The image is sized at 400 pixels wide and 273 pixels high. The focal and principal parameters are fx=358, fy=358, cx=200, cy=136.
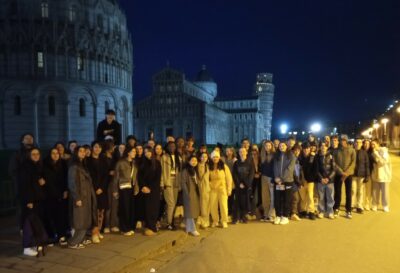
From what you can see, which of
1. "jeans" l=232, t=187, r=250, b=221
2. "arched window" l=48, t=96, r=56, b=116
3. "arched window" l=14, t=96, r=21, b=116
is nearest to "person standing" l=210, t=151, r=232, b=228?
"jeans" l=232, t=187, r=250, b=221

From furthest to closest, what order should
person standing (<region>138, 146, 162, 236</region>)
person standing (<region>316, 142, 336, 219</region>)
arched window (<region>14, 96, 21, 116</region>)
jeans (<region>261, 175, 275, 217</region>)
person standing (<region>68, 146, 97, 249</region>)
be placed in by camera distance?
arched window (<region>14, 96, 21, 116</region>) < person standing (<region>316, 142, 336, 219</region>) < jeans (<region>261, 175, 275, 217</region>) < person standing (<region>138, 146, 162, 236</region>) < person standing (<region>68, 146, 97, 249</region>)

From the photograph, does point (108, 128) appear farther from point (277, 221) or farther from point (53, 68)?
point (53, 68)

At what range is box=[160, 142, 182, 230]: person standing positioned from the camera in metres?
8.55

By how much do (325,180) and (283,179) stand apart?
134cm

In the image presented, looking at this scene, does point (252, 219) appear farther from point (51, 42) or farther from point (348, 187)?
point (51, 42)

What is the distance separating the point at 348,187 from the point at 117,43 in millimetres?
44385

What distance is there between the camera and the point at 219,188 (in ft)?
28.8

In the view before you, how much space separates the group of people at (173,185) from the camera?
22.5ft

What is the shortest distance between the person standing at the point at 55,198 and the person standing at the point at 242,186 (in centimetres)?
413

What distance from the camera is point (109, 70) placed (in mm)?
48000

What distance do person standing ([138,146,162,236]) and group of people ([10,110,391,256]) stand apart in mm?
23

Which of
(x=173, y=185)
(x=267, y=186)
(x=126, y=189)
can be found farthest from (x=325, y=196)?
(x=126, y=189)

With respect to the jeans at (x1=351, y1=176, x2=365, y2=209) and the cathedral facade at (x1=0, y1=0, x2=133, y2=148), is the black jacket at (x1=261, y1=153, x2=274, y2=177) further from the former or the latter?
the cathedral facade at (x1=0, y1=0, x2=133, y2=148)

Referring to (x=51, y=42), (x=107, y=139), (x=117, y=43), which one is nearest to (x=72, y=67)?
(x=51, y=42)
